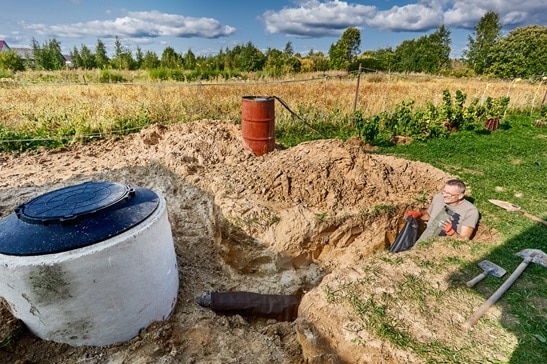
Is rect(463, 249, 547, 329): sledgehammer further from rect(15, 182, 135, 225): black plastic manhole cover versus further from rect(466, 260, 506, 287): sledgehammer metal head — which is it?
rect(15, 182, 135, 225): black plastic manhole cover

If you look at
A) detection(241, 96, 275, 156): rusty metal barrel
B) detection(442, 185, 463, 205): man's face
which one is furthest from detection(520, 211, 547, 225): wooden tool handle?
detection(241, 96, 275, 156): rusty metal barrel

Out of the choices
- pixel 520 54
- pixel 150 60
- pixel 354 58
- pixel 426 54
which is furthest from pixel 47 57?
pixel 520 54

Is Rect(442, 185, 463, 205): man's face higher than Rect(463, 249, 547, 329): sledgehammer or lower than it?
→ higher

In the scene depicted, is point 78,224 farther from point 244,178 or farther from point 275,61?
point 275,61

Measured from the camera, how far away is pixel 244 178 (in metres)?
4.84

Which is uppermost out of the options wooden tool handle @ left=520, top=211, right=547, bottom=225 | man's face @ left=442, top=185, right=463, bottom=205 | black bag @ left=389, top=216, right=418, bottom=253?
man's face @ left=442, top=185, right=463, bottom=205

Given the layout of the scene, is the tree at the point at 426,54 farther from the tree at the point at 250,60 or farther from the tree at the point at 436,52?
the tree at the point at 250,60

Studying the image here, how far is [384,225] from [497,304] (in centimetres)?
177

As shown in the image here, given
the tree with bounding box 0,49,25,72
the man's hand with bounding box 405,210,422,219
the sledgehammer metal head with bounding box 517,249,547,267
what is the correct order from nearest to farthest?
the sledgehammer metal head with bounding box 517,249,547,267 → the man's hand with bounding box 405,210,422,219 → the tree with bounding box 0,49,25,72

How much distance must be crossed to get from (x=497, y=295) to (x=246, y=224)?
277 cm

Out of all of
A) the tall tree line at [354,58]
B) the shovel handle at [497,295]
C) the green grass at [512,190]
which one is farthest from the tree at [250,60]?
the shovel handle at [497,295]

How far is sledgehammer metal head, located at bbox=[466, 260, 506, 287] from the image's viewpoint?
10.0 ft

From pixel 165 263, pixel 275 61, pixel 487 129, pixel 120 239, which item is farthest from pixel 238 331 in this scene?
pixel 275 61

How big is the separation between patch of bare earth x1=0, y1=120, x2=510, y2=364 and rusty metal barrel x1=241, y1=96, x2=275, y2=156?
0.26 m
